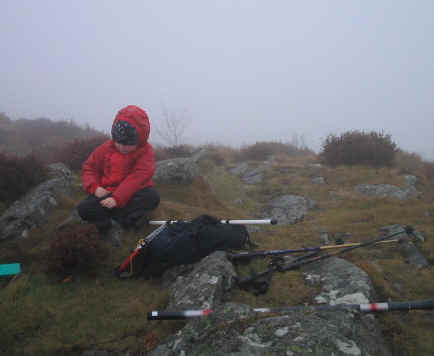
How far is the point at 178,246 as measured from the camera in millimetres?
3557

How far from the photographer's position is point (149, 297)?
319 centimetres

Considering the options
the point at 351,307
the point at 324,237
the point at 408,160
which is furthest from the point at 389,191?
the point at 351,307

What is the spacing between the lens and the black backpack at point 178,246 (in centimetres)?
353

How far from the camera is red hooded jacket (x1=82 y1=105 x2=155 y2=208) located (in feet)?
13.6

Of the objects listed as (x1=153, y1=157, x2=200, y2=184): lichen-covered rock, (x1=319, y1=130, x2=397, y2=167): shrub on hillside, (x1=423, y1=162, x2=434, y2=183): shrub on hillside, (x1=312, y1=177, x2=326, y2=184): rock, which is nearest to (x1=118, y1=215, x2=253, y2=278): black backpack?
(x1=153, y1=157, x2=200, y2=184): lichen-covered rock

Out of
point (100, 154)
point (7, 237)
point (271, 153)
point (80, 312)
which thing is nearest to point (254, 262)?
point (80, 312)

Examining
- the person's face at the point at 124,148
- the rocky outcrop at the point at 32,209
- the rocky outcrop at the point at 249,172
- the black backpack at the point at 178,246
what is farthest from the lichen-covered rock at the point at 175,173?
the rocky outcrop at the point at 249,172

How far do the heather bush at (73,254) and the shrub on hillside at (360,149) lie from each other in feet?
30.2

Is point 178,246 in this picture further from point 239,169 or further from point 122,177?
point 239,169

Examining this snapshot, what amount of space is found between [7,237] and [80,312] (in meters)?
2.18

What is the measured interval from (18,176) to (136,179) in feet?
8.92

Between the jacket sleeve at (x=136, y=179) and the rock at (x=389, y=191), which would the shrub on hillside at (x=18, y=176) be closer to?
the jacket sleeve at (x=136, y=179)

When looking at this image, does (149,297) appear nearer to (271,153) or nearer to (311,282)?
(311,282)

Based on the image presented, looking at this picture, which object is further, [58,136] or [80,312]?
[58,136]
